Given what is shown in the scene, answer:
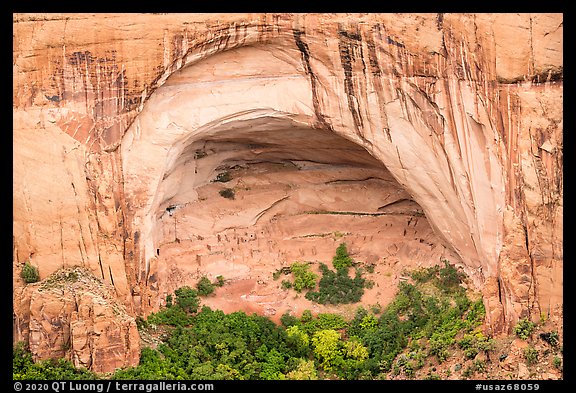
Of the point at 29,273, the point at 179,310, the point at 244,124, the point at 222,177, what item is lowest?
the point at 179,310

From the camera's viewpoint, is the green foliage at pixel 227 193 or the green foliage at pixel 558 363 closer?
the green foliage at pixel 558 363

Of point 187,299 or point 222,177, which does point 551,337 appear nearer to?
point 187,299

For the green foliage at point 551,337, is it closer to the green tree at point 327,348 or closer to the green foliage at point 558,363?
the green foliage at point 558,363

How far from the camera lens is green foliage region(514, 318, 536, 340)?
2616 cm

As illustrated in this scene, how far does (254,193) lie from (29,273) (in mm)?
7060

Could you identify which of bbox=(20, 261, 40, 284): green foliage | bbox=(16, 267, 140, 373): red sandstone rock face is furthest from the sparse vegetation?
bbox=(20, 261, 40, 284): green foliage

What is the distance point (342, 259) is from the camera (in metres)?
30.6

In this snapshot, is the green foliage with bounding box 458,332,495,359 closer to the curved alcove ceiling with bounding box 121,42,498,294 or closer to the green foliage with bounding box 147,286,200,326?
the curved alcove ceiling with bounding box 121,42,498,294

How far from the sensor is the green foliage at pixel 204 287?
2980 cm

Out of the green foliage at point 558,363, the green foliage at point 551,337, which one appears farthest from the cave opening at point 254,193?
the green foliage at point 558,363

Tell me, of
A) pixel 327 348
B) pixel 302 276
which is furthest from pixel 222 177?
pixel 327 348

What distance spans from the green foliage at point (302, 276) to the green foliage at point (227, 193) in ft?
8.17

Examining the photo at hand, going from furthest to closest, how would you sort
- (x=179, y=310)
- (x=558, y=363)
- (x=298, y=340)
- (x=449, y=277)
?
(x=179, y=310) < (x=449, y=277) < (x=298, y=340) < (x=558, y=363)

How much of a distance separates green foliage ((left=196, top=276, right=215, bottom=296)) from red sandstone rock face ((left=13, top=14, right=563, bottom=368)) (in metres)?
1.70
